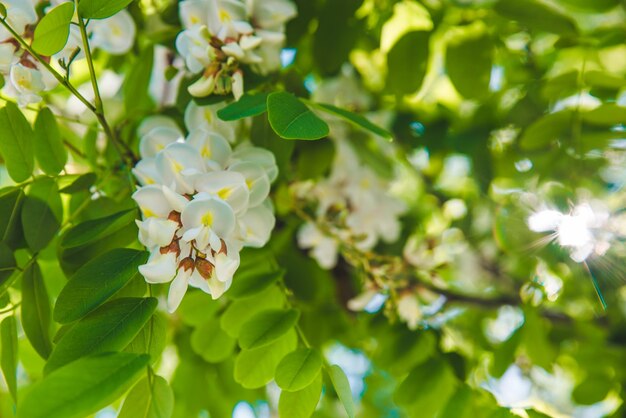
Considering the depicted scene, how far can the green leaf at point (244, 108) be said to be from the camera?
2.60 feet

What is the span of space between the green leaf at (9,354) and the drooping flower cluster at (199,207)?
9.2 inches

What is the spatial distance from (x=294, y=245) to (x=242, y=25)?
0.65 metres

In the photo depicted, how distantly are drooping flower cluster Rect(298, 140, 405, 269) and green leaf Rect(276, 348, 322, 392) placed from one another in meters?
0.48

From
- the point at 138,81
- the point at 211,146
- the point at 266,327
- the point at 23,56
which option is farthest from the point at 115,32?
the point at 266,327

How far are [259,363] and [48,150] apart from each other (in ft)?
1.43

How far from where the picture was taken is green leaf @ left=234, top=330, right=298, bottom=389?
88 cm

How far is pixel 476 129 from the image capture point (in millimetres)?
1476

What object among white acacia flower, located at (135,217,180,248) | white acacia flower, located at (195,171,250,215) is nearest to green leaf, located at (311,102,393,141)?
white acacia flower, located at (195,171,250,215)

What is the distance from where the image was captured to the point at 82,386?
58cm

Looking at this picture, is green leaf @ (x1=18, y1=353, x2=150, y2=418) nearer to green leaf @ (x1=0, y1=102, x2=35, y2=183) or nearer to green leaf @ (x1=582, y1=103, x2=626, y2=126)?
green leaf @ (x1=0, y1=102, x2=35, y2=183)

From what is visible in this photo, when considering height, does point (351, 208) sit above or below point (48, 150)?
below

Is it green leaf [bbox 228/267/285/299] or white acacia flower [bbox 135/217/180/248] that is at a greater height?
white acacia flower [bbox 135/217/180/248]

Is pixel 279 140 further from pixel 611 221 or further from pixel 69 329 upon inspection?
pixel 611 221

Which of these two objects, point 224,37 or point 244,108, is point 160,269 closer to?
point 244,108
